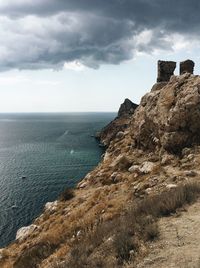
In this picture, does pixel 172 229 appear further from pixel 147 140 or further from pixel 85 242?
pixel 147 140

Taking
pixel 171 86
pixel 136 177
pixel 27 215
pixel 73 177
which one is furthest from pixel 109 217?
pixel 73 177

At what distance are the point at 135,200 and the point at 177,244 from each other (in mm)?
9747

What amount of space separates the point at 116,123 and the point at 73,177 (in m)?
75.3

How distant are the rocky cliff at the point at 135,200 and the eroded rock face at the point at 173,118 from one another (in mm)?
87

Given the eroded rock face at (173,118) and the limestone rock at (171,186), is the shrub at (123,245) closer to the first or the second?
the limestone rock at (171,186)

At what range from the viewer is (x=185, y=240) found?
12617mm

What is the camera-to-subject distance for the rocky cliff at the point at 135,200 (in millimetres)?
12820

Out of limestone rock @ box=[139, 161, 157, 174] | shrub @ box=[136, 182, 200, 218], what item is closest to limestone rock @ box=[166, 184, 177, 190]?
shrub @ box=[136, 182, 200, 218]

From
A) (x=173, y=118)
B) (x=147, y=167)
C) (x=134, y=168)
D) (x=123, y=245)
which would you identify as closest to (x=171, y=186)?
(x=147, y=167)

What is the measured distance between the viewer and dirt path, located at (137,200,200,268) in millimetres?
11148

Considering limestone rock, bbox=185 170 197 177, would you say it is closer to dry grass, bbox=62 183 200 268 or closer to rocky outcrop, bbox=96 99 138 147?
dry grass, bbox=62 183 200 268

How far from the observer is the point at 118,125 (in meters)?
156

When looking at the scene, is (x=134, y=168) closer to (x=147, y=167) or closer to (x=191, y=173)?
(x=147, y=167)

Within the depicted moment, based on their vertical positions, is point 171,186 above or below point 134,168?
above
